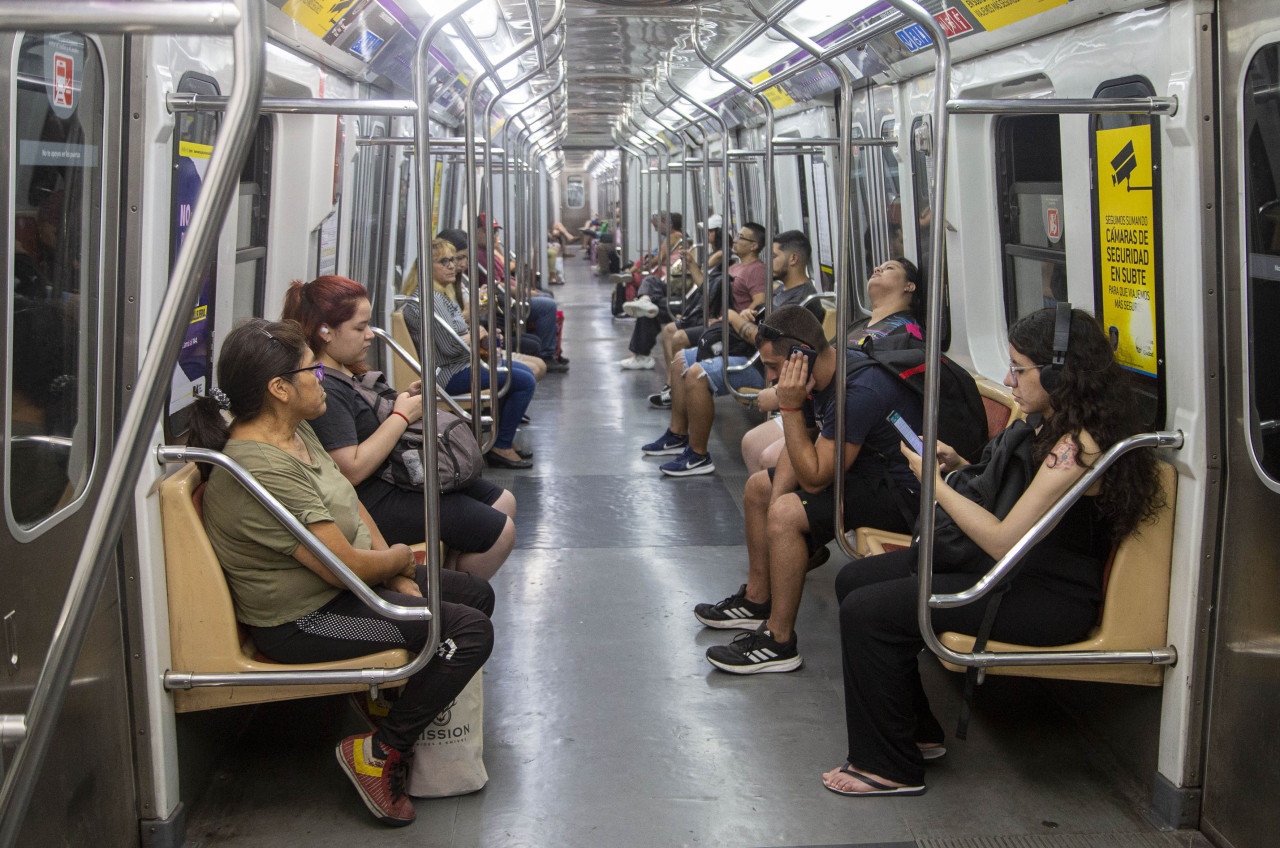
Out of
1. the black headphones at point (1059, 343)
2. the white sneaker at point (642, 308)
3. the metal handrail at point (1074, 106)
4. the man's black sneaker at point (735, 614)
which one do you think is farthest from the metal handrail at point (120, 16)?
the white sneaker at point (642, 308)

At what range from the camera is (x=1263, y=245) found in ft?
8.55

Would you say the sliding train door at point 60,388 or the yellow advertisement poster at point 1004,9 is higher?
the yellow advertisement poster at point 1004,9

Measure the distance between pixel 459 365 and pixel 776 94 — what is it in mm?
3397

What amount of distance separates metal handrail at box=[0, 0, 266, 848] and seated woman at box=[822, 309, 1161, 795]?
212cm

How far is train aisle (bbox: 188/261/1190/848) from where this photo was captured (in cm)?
295

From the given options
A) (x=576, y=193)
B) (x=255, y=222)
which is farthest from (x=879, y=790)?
(x=576, y=193)

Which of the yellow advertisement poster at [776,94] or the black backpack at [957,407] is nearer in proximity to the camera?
the black backpack at [957,407]

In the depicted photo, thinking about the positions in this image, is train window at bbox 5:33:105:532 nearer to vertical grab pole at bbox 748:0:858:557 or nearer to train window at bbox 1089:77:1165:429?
vertical grab pole at bbox 748:0:858:557

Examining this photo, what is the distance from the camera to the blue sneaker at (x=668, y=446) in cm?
738

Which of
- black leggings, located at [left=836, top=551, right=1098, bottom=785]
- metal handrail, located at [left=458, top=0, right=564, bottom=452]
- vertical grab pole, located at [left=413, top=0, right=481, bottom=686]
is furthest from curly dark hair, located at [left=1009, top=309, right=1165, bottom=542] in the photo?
metal handrail, located at [left=458, top=0, right=564, bottom=452]

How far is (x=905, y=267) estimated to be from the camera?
15.2ft

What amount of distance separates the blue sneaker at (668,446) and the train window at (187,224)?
4.16m

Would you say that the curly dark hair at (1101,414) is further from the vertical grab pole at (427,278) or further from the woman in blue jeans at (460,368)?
the woman in blue jeans at (460,368)

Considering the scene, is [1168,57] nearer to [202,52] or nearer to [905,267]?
[905,267]
